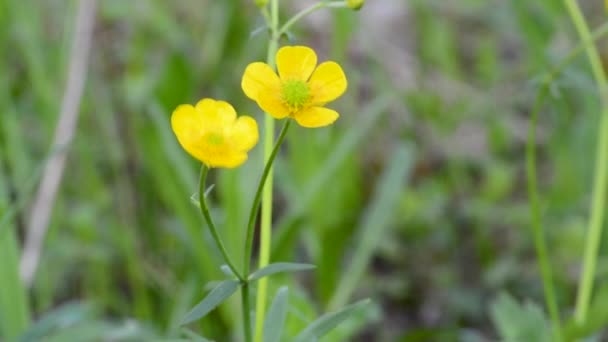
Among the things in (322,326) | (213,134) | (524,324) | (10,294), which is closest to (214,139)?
(213,134)

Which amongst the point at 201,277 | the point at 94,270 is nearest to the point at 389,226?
the point at 201,277

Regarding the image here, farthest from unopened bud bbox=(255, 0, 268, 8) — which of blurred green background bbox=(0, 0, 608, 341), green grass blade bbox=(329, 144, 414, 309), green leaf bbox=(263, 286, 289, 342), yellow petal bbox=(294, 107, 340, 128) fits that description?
green grass blade bbox=(329, 144, 414, 309)

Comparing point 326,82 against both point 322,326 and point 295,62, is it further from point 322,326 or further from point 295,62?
point 322,326

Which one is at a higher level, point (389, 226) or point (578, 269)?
point (389, 226)

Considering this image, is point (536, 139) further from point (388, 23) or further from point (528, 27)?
point (388, 23)

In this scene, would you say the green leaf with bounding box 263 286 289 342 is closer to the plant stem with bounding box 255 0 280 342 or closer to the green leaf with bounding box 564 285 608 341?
the plant stem with bounding box 255 0 280 342

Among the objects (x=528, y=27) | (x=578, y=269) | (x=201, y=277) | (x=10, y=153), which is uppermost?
(x=10, y=153)

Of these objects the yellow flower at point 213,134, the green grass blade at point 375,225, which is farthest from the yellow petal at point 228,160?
the green grass blade at point 375,225
